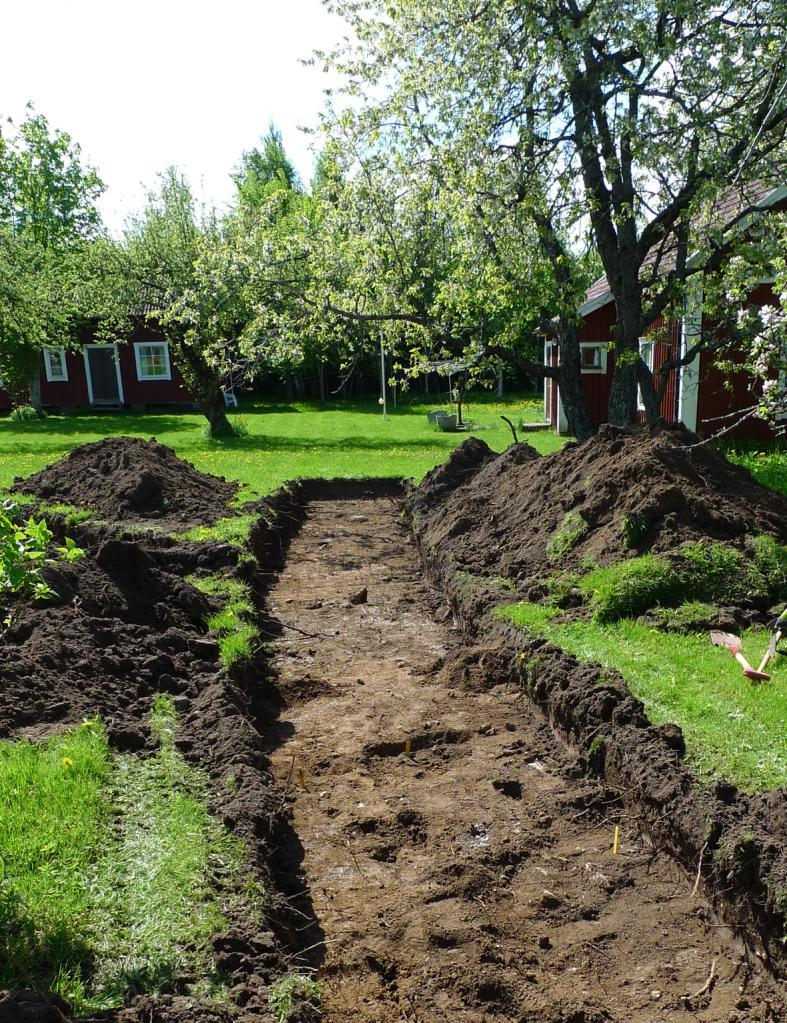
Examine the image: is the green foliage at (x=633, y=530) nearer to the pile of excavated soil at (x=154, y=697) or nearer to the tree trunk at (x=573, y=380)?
the pile of excavated soil at (x=154, y=697)

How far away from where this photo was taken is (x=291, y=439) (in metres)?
22.8

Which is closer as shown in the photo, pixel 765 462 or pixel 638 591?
pixel 638 591

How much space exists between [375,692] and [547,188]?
900 cm

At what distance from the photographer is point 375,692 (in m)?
6.16

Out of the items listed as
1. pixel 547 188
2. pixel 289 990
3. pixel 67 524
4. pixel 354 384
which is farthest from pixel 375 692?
Answer: pixel 354 384

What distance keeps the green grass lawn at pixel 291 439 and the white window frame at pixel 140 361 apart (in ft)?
5.27

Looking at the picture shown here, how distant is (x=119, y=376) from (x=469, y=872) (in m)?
32.5

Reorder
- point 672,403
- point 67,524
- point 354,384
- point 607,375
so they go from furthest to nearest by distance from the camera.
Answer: point 354,384, point 607,375, point 672,403, point 67,524

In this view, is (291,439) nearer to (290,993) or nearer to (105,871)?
(105,871)

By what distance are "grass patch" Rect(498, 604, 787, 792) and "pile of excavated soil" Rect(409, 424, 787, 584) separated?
115cm

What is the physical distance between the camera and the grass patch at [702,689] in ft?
13.5

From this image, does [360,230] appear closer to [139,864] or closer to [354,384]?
[139,864]

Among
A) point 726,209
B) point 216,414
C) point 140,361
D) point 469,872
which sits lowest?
point 469,872

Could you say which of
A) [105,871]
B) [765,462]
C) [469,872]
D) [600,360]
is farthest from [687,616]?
[600,360]
